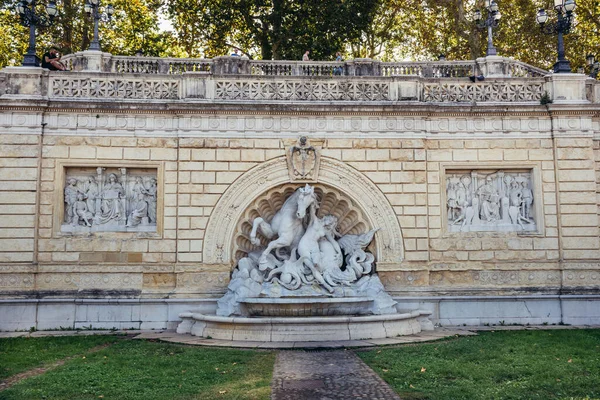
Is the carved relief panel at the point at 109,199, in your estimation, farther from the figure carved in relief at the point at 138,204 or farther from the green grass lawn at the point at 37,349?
the green grass lawn at the point at 37,349

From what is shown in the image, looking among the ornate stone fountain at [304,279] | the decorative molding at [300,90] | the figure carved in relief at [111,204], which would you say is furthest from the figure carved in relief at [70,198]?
the decorative molding at [300,90]

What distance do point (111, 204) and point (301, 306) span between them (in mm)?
5834

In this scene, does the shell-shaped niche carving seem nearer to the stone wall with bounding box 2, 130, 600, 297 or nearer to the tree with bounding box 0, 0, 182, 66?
the stone wall with bounding box 2, 130, 600, 297

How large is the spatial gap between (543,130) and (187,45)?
1653 cm

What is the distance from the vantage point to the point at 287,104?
48.3 ft

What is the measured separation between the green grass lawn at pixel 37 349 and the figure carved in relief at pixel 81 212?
3.20 metres

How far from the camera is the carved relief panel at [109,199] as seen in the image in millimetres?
14562

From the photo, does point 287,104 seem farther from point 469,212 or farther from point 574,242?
point 574,242

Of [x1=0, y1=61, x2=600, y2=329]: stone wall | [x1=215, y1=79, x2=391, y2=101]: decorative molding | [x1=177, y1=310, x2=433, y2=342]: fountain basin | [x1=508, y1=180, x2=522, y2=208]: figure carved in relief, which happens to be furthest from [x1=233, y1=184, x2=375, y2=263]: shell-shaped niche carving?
[x1=508, y1=180, x2=522, y2=208]: figure carved in relief

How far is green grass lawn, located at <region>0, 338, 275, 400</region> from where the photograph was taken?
7.91m

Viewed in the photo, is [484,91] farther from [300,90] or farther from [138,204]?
[138,204]

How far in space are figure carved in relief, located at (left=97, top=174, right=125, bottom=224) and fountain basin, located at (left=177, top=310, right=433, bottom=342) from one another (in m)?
4.00

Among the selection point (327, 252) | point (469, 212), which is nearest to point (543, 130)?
point (469, 212)

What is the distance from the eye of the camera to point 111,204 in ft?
48.1
